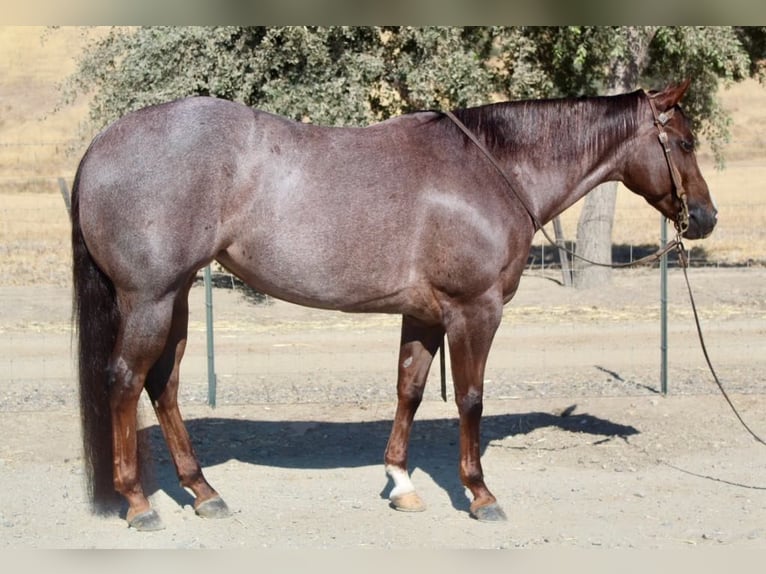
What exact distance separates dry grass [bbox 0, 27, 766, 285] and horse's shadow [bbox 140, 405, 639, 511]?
5.66 meters

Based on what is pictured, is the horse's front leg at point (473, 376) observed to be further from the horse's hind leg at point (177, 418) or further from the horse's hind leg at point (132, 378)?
the horse's hind leg at point (132, 378)

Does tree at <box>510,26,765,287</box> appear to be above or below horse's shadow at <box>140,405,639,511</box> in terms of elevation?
above

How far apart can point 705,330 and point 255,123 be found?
319 inches

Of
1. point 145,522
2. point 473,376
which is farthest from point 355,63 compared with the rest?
point 145,522

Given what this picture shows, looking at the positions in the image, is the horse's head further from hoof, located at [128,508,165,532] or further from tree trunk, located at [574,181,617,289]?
tree trunk, located at [574,181,617,289]

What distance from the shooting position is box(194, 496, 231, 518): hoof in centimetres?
580

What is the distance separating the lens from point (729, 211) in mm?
22000

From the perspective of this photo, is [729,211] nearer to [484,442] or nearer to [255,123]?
[484,442]

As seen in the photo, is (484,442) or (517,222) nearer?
(517,222)

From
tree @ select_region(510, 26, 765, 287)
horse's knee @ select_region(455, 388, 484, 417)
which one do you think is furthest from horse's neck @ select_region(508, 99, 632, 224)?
tree @ select_region(510, 26, 765, 287)

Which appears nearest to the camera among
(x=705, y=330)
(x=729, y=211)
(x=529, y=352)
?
(x=529, y=352)

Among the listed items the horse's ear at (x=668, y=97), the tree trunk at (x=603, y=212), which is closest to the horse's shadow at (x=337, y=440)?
the horse's ear at (x=668, y=97)

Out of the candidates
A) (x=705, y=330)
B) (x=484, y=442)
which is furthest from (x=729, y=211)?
(x=484, y=442)

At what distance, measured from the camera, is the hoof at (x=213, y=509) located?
5.80 m
